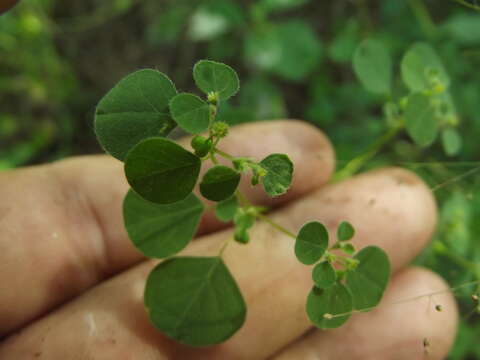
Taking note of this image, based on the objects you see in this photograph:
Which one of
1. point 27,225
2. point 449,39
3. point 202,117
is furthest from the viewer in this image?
point 449,39

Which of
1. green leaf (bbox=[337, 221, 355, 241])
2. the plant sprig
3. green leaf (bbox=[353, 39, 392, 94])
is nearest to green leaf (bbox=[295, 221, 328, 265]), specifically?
the plant sprig

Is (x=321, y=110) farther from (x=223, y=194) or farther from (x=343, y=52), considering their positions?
(x=223, y=194)

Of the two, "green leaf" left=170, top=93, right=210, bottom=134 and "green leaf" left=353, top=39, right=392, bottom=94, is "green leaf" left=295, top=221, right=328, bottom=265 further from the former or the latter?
"green leaf" left=353, top=39, right=392, bottom=94

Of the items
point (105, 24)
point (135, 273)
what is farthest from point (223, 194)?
point (105, 24)

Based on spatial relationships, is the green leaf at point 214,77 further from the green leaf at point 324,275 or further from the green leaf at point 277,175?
the green leaf at point 324,275

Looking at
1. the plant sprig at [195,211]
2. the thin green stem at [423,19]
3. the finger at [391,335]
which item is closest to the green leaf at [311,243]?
the plant sprig at [195,211]

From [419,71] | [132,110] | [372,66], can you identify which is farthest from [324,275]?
[372,66]

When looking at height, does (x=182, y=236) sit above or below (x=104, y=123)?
below
